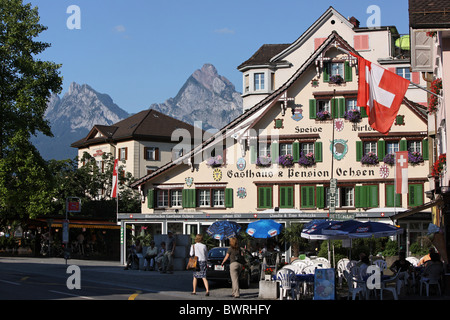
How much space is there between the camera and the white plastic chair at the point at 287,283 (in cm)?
1977

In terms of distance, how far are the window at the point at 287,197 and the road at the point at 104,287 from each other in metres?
12.0

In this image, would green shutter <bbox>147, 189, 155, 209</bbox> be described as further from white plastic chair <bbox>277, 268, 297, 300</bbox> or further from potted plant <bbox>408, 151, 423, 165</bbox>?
white plastic chair <bbox>277, 268, 297, 300</bbox>

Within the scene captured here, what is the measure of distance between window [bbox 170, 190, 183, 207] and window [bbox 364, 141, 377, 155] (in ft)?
38.9

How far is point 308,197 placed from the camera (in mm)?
42062

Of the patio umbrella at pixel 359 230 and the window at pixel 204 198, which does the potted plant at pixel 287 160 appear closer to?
the window at pixel 204 198

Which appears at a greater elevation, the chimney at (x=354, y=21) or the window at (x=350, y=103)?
the chimney at (x=354, y=21)

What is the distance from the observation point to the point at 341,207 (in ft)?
136

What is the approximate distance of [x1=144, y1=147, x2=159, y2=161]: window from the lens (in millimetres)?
79075

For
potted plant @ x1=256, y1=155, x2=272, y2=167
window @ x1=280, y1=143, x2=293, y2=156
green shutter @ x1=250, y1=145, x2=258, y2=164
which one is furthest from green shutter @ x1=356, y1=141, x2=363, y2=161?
green shutter @ x1=250, y1=145, x2=258, y2=164

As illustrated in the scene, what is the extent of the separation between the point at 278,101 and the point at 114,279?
18.7 meters

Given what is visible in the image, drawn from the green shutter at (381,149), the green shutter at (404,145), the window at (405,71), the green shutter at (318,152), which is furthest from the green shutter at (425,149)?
the window at (405,71)
